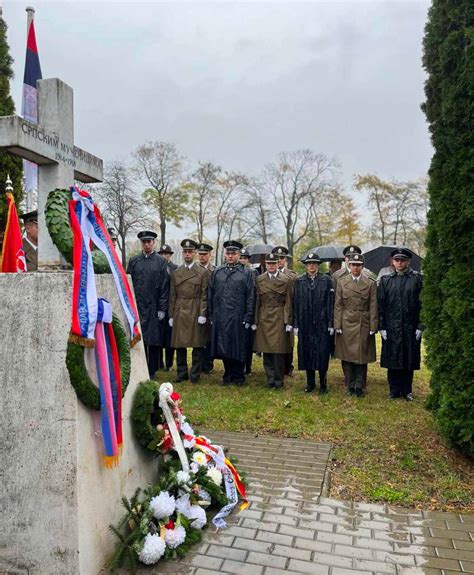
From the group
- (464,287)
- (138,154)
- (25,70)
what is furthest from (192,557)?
(138,154)

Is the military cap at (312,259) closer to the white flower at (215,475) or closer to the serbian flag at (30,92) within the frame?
the serbian flag at (30,92)

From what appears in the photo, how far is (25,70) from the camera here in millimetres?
5789

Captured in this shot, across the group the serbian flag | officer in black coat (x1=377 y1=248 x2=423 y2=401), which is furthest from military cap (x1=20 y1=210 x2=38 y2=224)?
officer in black coat (x1=377 y1=248 x2=423 y2=401)

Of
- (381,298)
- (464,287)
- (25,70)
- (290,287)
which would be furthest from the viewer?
(290,287)

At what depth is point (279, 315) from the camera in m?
7.21

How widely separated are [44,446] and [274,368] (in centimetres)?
488

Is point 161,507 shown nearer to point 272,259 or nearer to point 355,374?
point 355,374

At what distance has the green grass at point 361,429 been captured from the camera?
375 cm

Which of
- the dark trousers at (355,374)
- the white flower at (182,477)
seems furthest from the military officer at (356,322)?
the white flower at (182,477)

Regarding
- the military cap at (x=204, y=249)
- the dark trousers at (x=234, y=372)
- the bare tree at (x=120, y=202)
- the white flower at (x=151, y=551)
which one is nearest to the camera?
the white flower at (x=151, y=551)

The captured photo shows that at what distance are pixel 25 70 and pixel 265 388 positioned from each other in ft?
16.8

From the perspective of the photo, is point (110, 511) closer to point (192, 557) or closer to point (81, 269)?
point (192, 557)

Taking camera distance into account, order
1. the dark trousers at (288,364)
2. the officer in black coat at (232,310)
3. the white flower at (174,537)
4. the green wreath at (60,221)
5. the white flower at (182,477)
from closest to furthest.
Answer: the white flower at (174,537) < the green wreath at (60,221) < the white flower at (182,477) < the officer in black coat at (232,310) < the dark trousers at (288,364)

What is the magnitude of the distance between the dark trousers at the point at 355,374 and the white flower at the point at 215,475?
11.9ft
